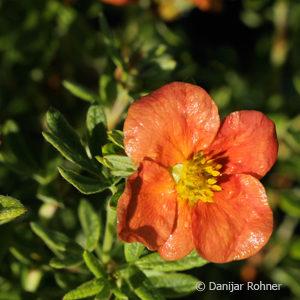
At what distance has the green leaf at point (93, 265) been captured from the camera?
174cm

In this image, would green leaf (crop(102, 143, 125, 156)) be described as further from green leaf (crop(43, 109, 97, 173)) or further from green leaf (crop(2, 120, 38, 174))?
green leaf (crop(2, 120, 38, 174))

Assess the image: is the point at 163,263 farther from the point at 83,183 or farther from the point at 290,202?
the point at 290,202

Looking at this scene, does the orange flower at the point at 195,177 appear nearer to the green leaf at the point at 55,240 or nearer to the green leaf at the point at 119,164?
the green leaf at the point at 119,164

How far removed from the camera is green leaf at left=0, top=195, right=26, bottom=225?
60.6 inches

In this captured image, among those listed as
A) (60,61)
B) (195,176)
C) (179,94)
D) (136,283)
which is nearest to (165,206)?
(195,176)

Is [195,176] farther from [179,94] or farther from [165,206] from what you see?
[179,94]

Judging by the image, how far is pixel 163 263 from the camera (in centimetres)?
181

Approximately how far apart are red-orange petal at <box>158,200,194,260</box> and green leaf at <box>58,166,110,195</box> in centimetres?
33

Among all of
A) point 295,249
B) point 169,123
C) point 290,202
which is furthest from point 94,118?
point 295,249

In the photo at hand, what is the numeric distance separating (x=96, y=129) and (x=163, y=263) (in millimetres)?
658

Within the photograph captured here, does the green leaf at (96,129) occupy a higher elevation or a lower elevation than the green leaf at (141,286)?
higher

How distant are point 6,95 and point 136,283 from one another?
5.62 ft

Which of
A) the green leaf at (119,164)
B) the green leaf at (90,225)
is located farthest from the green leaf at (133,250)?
the green leaf at (119,164)

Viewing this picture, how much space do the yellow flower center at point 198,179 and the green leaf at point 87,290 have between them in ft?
1.67
